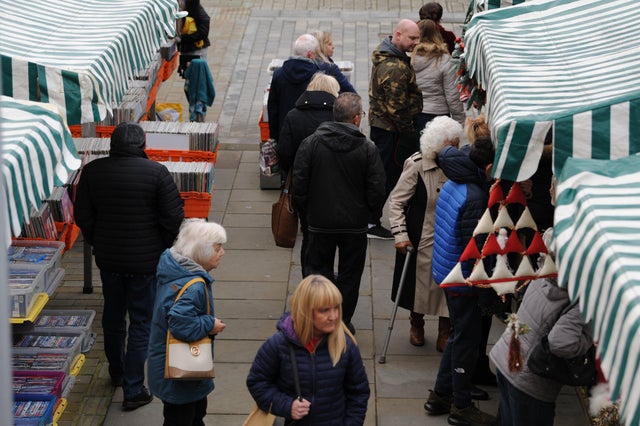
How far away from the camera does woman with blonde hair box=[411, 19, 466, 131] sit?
36.0ft

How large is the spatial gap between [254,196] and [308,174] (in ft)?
12.4

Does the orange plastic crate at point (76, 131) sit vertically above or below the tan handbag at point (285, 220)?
above

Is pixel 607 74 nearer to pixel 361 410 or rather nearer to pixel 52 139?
pixel 361 410

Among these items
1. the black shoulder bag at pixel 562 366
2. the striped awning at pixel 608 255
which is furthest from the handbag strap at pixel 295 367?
the striped awning at pixel 608 255

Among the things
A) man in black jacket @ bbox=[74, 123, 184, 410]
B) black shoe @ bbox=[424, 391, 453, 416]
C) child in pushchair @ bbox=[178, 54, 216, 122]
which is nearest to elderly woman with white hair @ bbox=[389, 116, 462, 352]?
black shoe @ bbox=[424, 391, 453, 416]

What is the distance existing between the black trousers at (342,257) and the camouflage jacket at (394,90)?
2322 mm

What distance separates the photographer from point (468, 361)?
23.7ft

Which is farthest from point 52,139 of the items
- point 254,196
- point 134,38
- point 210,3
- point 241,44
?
point 210,3

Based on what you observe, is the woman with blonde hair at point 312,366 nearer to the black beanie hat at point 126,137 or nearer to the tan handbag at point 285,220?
the black beanie hat at point 126,137

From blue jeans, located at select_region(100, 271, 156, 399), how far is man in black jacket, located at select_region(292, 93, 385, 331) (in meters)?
1.34

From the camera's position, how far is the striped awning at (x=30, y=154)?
542cm

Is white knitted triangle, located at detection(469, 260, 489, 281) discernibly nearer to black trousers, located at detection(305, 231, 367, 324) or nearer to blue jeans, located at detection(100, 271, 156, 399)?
black trousers, located at detection(305, 231, 367, 324)

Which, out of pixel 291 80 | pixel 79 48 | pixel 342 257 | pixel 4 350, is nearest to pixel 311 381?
pixel 4 350

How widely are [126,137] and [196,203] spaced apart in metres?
2.24
